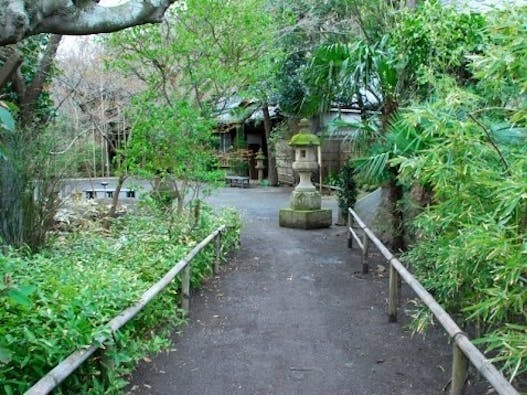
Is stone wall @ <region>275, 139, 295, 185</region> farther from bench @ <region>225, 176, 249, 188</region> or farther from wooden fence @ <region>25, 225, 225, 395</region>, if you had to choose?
wooden fence @ <region>25, 225, 225, 395</region>

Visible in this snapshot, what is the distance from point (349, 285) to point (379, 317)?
3.73 ft

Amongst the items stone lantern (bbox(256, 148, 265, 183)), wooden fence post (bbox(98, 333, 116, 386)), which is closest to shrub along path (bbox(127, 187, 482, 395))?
wooden fence post (bbox(98, 333, 116, 386))

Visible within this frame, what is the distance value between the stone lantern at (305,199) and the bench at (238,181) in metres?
8.08

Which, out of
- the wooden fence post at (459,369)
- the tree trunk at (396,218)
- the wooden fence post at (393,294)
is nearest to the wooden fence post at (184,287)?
the wooden fence post at (393,294)

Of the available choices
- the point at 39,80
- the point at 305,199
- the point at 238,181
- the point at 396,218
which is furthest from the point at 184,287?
the point at 238,181

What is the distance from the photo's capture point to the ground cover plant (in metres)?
2.28

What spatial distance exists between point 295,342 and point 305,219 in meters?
5.48

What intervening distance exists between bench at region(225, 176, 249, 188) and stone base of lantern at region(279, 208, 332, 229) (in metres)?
8.45

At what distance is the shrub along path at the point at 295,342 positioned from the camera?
3.28m

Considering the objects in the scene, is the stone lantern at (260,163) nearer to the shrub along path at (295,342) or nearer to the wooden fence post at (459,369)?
the shrub along path at (295,342)

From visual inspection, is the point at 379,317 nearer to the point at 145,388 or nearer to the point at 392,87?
the point at 145,388

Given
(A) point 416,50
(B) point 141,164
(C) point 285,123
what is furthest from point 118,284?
(C) point 285,123

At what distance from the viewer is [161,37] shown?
6.06 m

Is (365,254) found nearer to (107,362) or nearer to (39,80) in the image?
(107,362)
